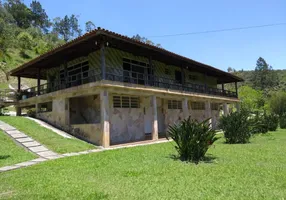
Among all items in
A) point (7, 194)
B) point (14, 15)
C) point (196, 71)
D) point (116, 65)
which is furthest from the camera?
point (14, 15)

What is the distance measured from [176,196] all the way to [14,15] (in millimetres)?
81942

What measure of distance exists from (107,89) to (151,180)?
27.2 feet

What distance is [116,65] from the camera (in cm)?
1666

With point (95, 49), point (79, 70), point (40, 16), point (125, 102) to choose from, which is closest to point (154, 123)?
point (125, 102)

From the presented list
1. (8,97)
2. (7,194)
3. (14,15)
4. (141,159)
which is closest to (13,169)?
(7,194)

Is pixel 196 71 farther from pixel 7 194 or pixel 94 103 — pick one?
pixel 7 194

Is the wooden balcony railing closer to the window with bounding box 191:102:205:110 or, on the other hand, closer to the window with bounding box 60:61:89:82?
the window with bounding box 60:61:89:82

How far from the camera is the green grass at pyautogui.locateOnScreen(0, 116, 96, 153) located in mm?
11930

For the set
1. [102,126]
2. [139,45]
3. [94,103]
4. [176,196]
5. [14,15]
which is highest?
[14,15]

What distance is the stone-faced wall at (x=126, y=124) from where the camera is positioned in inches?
622

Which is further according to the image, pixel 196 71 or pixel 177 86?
pixel 196 71

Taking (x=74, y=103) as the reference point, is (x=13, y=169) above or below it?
below

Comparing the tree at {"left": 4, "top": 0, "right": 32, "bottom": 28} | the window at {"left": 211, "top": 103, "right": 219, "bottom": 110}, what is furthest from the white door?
the tree at {"left": 4, "top": 0, "right": 32, "bottom": 28}

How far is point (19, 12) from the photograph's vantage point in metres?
74.9
